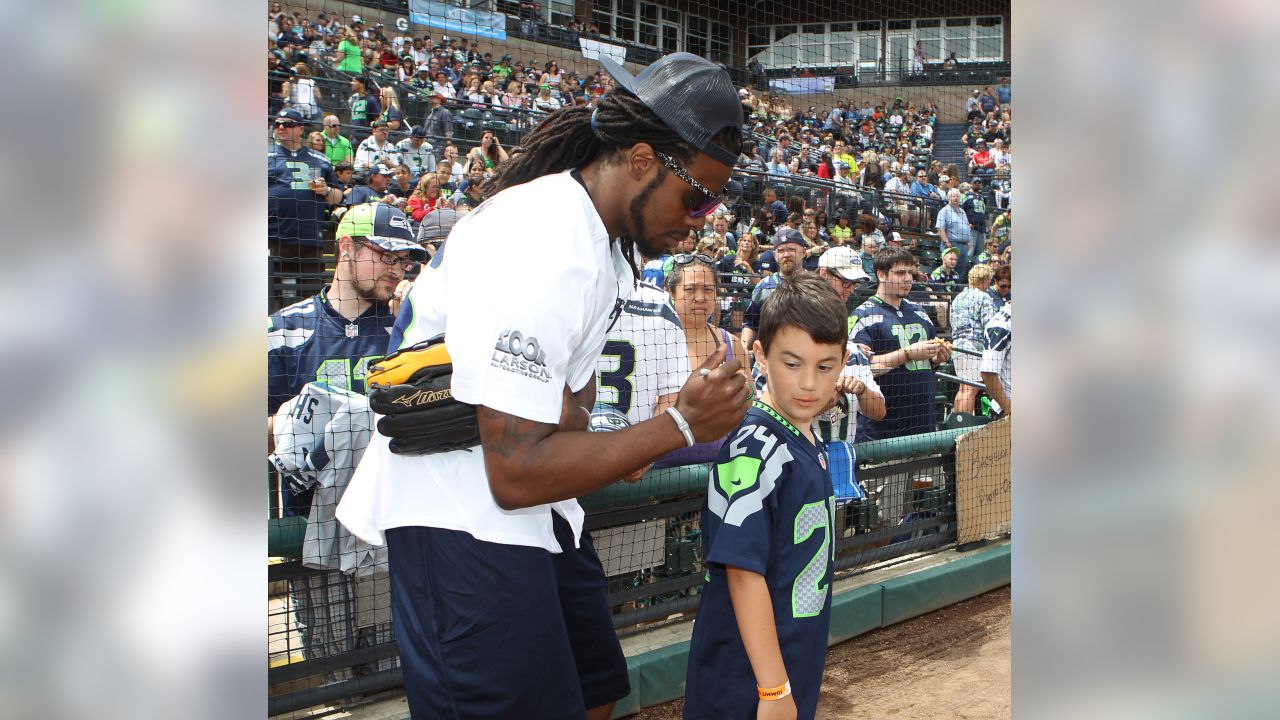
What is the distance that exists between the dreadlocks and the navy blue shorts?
0.64 meters

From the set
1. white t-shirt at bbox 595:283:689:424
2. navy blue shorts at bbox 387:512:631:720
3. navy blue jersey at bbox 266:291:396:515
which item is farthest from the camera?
white t-shirt at bbox 595:283:689:424

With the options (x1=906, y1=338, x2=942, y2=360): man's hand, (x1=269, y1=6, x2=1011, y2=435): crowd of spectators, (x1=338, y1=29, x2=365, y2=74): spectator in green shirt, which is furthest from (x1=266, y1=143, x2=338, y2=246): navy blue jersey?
(x1=338, y1=29, x2=365, y2=74): spectator in green shirt

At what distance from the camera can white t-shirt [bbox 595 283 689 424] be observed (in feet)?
12.6

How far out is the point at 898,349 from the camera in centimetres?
493

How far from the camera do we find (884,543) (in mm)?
4969

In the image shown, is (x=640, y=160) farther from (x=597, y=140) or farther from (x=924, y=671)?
(x=924, y=671)

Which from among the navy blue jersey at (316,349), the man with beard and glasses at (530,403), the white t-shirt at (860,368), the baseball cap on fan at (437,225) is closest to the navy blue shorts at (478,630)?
the man with beard and glasses at (530,403)

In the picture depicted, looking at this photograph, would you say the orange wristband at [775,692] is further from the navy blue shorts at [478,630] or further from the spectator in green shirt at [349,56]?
the spectator in green shirt at [349,56]

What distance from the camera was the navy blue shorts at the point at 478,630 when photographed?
1483 millimetres

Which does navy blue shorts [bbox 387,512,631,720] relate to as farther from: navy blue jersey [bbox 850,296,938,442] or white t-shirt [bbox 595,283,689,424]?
navy blue jersey [bbox 850,296,938,442]
